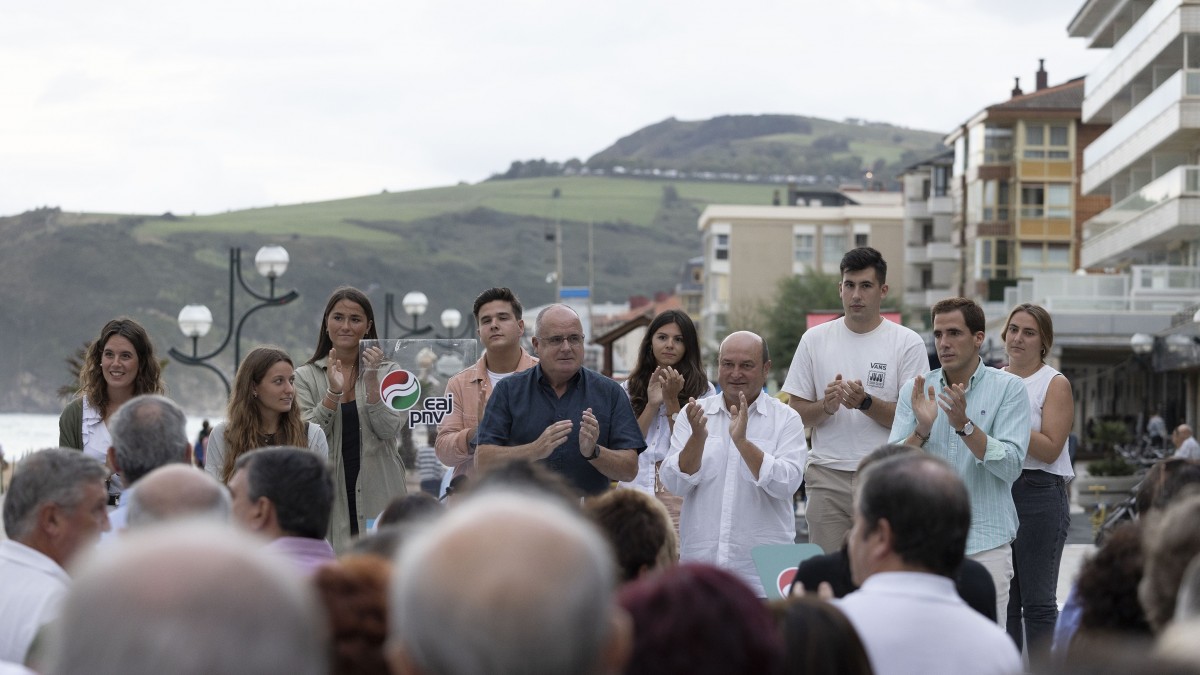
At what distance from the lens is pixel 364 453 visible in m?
8.72

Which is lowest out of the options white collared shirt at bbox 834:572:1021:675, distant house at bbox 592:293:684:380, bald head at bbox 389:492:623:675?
distant house at bbox 592:293:684:380

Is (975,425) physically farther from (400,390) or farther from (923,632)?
(923,632)

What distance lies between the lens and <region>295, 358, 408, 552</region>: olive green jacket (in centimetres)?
856

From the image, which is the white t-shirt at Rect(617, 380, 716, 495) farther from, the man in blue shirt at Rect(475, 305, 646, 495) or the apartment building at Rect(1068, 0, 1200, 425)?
the apartment building at Rect(1068, 0, 1200, 425)

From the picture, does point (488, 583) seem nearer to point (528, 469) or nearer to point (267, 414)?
point (528, 469)

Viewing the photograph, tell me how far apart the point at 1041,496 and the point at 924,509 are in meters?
4.24

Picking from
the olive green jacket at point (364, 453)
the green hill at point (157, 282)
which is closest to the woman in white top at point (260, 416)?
the olive green jacket at point (364, 453)

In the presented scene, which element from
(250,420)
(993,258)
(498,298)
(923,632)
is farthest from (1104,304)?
(923,632)

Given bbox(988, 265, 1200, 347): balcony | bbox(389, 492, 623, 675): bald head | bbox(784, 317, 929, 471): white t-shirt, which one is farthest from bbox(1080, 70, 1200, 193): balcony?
bbox(389, 492, 623, 675): bald head

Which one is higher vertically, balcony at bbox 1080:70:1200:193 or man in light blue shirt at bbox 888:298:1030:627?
balcony at bbox 1080:70:1200:193

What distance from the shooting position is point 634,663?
10.1 feet

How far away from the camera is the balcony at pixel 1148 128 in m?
47.6

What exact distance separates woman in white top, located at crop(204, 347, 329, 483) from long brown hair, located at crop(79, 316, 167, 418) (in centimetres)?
71

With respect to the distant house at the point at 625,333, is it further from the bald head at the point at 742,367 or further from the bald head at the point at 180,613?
the bald head at the point at 180,613
